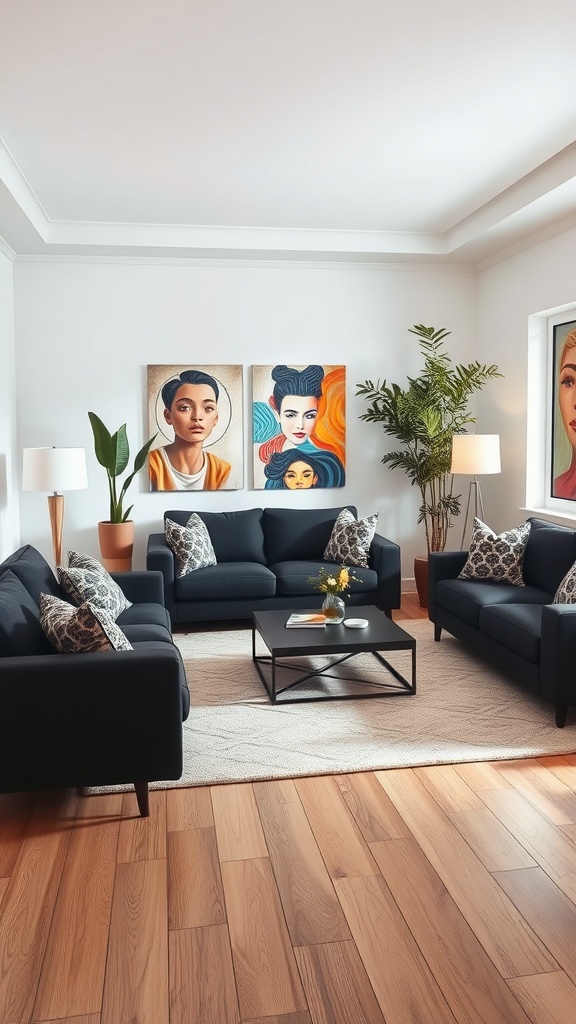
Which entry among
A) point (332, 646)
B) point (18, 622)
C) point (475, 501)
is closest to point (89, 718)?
point (18, 622)

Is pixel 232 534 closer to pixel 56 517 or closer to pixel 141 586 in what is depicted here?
pixel 56 517

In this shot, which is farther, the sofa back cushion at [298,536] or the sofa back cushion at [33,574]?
the sofa back cushion at [298,536]

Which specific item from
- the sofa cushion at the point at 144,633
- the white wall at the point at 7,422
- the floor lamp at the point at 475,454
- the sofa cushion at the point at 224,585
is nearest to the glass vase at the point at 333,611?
the sofa cushion at the point at 144,633

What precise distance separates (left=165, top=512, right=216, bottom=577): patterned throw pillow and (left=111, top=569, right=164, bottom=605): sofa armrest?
893 mm

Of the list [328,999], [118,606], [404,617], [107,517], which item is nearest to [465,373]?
[404,617]

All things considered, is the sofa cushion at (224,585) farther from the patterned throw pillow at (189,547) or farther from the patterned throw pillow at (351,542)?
the patterned throw pillow at (351,542)

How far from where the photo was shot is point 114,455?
6.06 metres

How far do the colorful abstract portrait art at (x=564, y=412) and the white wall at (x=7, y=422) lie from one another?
404 cm

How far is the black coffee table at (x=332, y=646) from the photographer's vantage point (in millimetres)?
4059

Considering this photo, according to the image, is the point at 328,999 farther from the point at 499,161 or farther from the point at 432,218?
the point at 432,218

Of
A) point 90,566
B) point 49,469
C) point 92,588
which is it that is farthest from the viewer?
point 49,469

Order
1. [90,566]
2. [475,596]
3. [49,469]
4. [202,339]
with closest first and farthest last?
[90,566] < [475,596] < [49,469] < [202,339]

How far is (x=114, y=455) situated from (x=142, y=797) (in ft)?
11.5

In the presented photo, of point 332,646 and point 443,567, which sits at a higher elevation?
point 443,567
